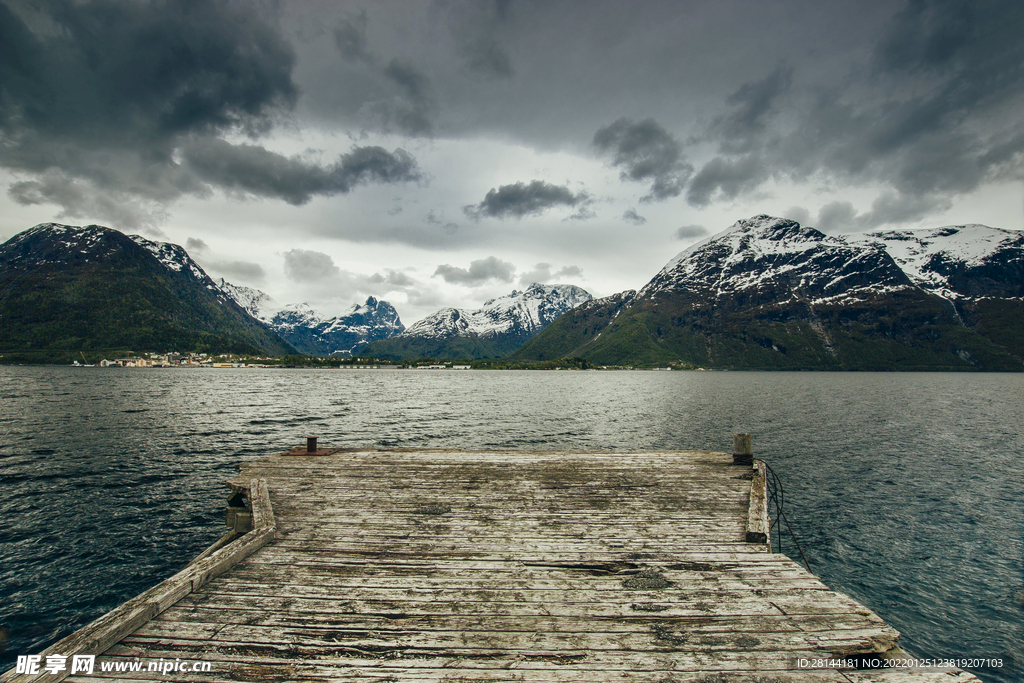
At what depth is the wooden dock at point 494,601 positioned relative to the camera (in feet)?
20.1

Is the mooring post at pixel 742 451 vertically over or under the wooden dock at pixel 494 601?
over

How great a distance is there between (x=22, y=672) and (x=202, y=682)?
8.26 feet

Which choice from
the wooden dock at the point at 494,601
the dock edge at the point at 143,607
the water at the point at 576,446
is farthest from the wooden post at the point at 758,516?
the dock edge at the point at 143,607

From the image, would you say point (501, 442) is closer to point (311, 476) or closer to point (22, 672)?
point (311, 476)

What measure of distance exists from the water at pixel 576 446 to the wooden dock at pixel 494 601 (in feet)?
21.9

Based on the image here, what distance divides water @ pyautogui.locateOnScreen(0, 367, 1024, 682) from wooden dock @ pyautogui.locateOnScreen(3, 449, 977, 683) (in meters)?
6.68

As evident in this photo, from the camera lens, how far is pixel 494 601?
7875mm

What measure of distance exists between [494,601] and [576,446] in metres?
31.3

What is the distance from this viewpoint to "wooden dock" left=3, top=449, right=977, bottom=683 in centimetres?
611

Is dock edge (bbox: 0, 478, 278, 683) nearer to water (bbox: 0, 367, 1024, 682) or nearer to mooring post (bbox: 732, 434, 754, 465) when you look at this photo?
water (bbox: 0, 367, 1024, 682)

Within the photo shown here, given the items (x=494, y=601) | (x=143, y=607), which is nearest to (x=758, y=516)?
(x=494, y=601)

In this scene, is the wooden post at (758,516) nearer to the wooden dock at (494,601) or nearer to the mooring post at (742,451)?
the wooden dock at (494,601)

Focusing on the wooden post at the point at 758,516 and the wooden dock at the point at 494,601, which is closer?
the wooden dock at the point at 494,601

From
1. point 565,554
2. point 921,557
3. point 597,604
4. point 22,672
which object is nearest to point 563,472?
point 565,554
